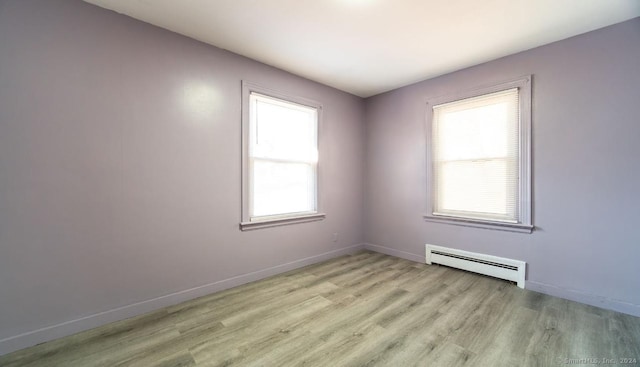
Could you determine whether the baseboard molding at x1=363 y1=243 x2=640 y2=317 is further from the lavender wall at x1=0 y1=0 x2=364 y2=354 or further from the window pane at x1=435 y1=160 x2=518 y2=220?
the lavender wall at x1=0 y1=0 x2=364 y2=354

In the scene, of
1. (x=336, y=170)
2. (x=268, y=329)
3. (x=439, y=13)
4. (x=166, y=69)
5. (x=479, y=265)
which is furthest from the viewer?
(x=336, y=170)

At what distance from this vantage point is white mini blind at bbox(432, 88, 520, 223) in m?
3.03

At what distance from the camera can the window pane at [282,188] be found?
322 cm

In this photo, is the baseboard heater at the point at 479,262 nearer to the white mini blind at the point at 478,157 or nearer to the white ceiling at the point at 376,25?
the white mini blind at the point at 478,157

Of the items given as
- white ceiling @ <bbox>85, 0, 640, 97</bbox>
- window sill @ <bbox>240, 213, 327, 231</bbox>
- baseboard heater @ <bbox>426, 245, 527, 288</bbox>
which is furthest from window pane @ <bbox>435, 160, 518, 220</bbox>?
window sill @ <bbox>240, 213, 327, 231</bbox>

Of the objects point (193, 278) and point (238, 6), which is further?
point (193, 278)

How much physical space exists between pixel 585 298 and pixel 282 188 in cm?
347

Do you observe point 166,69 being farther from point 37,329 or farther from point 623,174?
point 623,174

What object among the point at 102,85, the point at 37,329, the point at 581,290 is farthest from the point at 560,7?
the point at 37,329

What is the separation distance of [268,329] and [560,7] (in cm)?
366

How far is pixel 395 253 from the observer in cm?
412

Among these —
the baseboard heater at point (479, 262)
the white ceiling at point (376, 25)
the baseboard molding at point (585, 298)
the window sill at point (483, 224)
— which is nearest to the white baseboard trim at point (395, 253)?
the baseboard heater at point (479, 262)

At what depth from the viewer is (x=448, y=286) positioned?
2.95 m

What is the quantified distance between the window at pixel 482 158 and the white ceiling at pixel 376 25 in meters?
0.55
